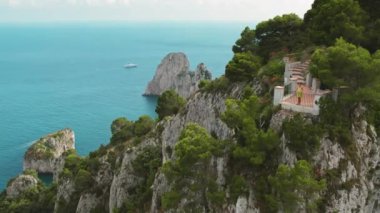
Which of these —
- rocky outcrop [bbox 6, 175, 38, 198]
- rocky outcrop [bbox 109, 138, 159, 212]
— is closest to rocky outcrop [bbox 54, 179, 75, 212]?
rocky outcrop [bbox 109, 138, 159, 212]

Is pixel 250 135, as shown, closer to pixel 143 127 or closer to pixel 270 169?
pixel 270 169

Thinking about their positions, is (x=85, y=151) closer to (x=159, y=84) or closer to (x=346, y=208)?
(x=159, y=84)

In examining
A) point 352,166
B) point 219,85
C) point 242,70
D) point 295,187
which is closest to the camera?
point 295,187

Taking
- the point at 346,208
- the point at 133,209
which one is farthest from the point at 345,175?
the point at 133,209

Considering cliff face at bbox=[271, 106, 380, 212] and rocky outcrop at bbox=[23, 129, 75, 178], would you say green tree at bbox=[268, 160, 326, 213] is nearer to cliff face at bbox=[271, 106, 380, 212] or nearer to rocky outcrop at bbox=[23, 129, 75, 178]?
cliff face at bbox=[271, 106, 380, 212]

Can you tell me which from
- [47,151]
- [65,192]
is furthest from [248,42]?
[47,151]
